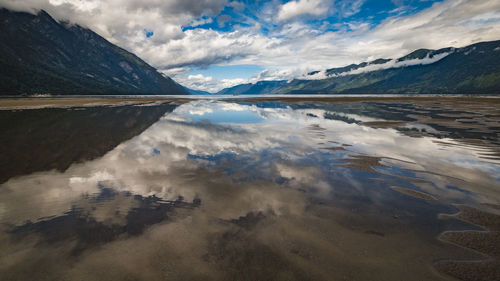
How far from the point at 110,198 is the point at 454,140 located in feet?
87.0

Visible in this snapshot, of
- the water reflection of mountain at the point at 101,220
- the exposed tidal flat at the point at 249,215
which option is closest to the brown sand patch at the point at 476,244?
the exposed tidal flat at the point at 249,215

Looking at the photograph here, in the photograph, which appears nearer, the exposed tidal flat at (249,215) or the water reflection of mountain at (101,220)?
the exposed tidal flat at (249,215)

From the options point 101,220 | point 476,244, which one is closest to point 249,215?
point 101,220

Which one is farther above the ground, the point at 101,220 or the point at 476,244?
the point at 101,220

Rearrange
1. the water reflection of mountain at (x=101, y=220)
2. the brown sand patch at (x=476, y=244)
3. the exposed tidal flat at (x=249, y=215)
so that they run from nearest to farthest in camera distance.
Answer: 1. the brown sand patch at (x=476, y=244)
2. the exposed tidal flat at (x=249, y=215)
3. the water reflection of mountain at (x=101, y=220)

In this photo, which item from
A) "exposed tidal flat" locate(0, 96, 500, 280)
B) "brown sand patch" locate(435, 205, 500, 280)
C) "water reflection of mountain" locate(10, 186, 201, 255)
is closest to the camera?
"brown sand patch" locate(435, 205, 500, 280)

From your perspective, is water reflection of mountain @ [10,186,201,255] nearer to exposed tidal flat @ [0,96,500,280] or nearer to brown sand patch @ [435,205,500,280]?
exposed tidal flat @ [0,96,500,280]

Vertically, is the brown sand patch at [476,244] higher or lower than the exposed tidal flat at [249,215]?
lower

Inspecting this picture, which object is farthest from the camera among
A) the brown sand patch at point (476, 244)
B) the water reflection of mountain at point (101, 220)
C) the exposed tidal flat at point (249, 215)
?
the water reflection of mountain at point (101, 220)

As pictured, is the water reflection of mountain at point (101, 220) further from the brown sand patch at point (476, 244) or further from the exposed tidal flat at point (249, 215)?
the brown sand patch at point (476, 244)

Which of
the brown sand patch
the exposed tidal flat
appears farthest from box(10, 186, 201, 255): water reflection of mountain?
the brown sand patch

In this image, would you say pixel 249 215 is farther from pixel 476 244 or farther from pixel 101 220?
pixel 476 244

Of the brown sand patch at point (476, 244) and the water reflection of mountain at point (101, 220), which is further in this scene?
the water reflection of mountain at point (101, 220)

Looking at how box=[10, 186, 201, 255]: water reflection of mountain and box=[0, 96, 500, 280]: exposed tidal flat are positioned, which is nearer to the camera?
box=[0, 96, 500, 280]: exposed tidal flat
